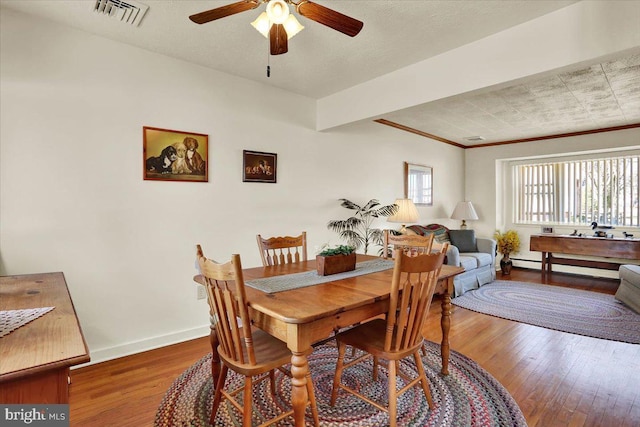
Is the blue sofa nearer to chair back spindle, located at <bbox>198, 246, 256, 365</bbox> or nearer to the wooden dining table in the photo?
the wooden dining table

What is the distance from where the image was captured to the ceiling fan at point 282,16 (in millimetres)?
1641

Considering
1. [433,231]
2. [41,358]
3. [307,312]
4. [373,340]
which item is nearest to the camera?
[41,358]

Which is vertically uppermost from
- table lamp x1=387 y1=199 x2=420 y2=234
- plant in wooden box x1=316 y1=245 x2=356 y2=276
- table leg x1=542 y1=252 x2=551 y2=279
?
table lamp x1=387 y1=199 x2=420 y2=234

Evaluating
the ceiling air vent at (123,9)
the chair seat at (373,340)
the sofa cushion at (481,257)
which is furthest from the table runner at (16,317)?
the sofa cushion at (481,257)

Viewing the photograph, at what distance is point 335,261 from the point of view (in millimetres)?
2068

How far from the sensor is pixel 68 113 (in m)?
2.39

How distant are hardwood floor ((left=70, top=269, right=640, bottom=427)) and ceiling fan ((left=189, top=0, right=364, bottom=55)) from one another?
225 cm

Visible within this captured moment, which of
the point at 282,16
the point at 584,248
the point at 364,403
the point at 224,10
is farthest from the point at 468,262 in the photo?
the point at 224,10

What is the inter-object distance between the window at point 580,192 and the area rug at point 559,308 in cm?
171

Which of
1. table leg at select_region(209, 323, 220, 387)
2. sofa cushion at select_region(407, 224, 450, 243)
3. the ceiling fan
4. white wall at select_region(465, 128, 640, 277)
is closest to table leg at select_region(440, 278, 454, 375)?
table leg at select_region(209, 323, 220, 387)

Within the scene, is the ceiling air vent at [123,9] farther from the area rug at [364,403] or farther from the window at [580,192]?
the window at [580,192]

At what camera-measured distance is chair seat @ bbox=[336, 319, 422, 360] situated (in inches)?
66.4

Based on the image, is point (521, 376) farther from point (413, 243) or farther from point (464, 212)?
point (464, 212)

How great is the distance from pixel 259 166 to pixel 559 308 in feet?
12.7
